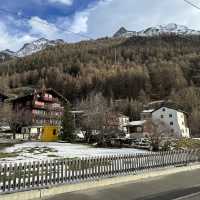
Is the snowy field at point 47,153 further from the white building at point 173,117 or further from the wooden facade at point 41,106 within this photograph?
the white building at point 173,117

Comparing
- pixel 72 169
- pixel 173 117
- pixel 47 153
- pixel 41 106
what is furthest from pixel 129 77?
pixel 72 169

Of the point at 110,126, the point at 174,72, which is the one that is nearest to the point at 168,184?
the point at 110,126

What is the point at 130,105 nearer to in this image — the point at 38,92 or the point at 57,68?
the point at 38,92

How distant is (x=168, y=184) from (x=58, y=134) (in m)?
46.9

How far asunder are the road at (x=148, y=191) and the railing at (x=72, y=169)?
0.81m

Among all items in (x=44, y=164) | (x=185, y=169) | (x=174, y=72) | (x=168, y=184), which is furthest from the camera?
(x=174, y=72)

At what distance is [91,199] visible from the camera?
44.2ft

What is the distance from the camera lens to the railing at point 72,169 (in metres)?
13.1

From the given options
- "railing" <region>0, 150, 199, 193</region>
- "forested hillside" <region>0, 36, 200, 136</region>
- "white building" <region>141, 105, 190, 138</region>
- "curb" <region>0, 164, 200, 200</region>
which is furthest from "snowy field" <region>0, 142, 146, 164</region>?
"forested hillside" <region>0, 36, 200, 136</region>

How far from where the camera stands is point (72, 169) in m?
15.7

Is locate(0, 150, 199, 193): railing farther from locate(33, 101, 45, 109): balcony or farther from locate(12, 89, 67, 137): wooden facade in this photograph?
locate(33, 101, 45, 109): balcony

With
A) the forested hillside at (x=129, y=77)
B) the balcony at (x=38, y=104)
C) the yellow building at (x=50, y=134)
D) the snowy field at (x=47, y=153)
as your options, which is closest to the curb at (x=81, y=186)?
the snowy field at (x=47, y=153)

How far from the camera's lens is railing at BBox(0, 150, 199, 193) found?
13133mm

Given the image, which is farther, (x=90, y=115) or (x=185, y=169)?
(x=90, y=115)
